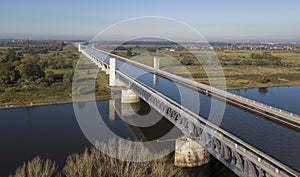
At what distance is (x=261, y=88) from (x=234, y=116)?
731 inches

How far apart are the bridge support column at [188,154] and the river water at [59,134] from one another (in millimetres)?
371

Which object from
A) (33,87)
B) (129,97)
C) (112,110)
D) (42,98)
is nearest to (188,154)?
(112,110)

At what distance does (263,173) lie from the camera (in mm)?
9523

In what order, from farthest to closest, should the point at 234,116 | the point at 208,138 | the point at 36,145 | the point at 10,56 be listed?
1. the point at 10,56
2. the point at 234,116
3. the point at 36,145
4. the point at 208,138

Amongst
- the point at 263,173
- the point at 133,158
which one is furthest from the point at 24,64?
the point at 263,173

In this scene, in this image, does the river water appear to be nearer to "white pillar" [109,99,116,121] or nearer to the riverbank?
"white pillar" [109,99,116,121]

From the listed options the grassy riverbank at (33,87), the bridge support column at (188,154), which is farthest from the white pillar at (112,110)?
the bridge support column at (188,154)

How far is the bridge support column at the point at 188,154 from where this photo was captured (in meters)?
13.9

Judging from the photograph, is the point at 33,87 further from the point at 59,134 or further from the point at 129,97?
the point at 59,134

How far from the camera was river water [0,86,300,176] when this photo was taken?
1444cm

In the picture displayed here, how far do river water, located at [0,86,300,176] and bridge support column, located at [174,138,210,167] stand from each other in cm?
37

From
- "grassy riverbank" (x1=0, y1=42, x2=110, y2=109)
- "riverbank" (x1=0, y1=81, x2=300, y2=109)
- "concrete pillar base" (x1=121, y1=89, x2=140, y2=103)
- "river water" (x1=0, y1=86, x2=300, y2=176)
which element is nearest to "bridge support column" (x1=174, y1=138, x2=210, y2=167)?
"river water" (x1=0, y1=86, x2=300, y2=176)

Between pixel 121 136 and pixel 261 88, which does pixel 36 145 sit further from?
pixel 261 88

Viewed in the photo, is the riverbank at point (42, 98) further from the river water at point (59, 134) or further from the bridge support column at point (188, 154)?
the bridge support column at point (188, 154)
